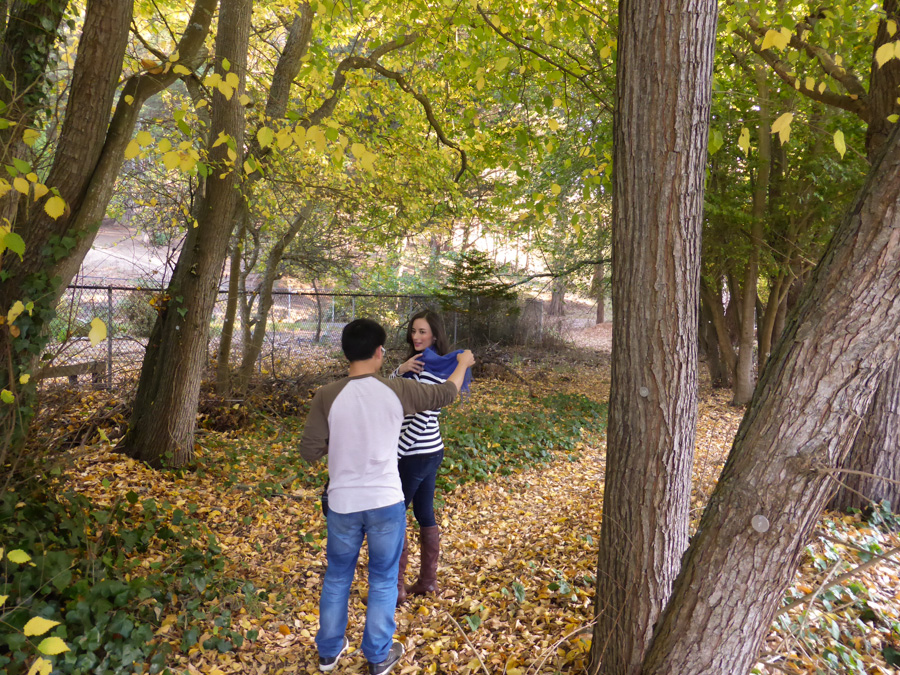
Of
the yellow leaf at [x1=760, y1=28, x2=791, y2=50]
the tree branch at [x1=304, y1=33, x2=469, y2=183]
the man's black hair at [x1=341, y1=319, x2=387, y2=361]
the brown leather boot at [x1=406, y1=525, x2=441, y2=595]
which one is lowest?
the brown leather boot at [x1=406, y1=525, x2=441, y2=595]

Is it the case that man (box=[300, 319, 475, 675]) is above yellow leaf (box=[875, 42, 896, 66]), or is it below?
below

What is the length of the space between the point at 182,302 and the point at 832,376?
208 inches

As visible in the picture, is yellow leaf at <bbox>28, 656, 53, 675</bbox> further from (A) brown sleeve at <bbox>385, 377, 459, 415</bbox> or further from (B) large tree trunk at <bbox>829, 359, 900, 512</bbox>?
(B) large tree trunk at <bbox>829, 359, 900, 512</bbox>

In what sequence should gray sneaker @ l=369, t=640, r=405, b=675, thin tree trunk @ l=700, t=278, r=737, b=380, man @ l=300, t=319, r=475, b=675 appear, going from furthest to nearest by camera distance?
→ thin tree trunk @ l=700, t=278, r=737, b=380 < gray sneaker @ l=369, t=640, r=405, b=675 < man @ l=300, t=319, r=475, b=675

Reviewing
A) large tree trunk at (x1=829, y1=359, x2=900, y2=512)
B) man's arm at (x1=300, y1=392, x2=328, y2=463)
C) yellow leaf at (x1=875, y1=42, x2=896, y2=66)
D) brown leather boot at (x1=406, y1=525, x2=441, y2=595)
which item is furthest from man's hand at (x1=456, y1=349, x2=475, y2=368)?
large tree trunk at (x1=829, y1=359, x2=900, y2=512)

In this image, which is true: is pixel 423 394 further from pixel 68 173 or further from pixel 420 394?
pixel 68 173

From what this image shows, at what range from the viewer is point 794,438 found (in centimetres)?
165

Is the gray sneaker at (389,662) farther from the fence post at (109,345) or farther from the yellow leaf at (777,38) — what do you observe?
the fence post at (109,345)

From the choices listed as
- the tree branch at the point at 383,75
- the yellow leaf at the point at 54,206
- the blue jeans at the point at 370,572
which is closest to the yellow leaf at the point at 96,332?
the yellow leaf at the point at 54,206

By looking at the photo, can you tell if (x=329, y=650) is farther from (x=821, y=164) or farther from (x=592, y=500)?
(x=821, y=164)

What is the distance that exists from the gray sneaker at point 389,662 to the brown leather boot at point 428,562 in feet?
1.77

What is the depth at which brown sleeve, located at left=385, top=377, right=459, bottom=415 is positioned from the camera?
251 centimetres

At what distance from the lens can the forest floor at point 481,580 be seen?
2750 millimetres

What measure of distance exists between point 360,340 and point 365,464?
0.58 meters
